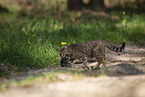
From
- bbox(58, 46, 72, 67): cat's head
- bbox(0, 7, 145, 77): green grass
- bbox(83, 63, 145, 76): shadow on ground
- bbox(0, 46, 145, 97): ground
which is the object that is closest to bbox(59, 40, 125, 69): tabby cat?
bbox(58, 46, 72, 67): cat's head

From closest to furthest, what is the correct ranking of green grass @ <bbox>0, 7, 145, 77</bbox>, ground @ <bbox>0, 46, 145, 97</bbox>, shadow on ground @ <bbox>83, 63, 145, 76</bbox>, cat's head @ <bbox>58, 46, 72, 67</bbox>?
ground @ <bbox>0, 46, 145, 97</bbox> < shadow on ground @ <bbox>83, 63, 145, 76</bbox> < cat's head @ <bbox>58, 46, 72, 67</bbox> < green grass @ <bbox>0, 7, 145, 77</bbox>

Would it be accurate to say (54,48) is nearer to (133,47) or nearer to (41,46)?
(41,46)

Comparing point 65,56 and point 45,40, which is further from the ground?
point 45,40

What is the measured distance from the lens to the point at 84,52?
5.42m

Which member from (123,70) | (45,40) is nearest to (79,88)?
(123,70)

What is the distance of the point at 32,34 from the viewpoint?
697cm

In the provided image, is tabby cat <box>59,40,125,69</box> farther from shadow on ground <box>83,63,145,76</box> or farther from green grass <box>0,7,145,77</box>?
shadow on ground <box>83,63,145,76</box>

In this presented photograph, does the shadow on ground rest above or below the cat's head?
below

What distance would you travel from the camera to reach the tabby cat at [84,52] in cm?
519

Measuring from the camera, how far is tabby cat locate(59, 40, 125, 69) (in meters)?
5.19

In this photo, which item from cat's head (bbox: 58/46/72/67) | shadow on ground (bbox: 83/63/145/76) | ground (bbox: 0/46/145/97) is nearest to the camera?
ground (bbox: 0/46/145/97)

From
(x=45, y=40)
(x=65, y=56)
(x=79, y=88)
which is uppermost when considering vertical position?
(x=45, y=40)

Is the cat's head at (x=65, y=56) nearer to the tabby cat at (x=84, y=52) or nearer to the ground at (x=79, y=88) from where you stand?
the tabby cat at (x=84, y=52)

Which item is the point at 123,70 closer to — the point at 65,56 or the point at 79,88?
the point at 65,56
